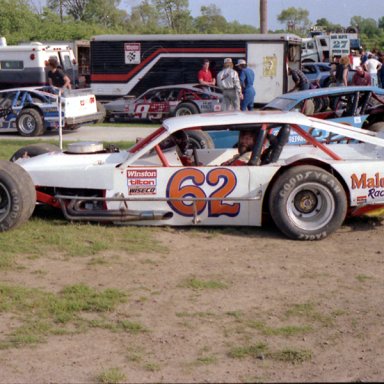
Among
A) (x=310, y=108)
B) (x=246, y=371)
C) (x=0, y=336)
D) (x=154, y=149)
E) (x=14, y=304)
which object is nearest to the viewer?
(x=246, y=371)

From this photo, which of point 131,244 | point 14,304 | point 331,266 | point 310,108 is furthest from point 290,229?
point 310,108

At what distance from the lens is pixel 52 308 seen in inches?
223

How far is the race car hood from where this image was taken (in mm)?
7867

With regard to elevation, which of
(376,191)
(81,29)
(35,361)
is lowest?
(35,361)

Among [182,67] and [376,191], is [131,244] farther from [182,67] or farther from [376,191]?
[182,67]

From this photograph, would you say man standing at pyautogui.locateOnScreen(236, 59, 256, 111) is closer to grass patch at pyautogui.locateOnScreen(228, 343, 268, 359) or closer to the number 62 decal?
the number 62 decal

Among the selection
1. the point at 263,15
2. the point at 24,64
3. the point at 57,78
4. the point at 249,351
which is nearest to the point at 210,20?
the point at 263,15

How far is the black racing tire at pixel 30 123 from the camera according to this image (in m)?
17.7

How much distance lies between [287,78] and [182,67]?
333cm

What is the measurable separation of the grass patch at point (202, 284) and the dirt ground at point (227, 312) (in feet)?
0.08

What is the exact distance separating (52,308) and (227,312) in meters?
1.31

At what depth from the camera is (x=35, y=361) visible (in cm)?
477

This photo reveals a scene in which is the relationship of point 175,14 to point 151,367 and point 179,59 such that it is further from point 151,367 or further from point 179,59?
point 151,367

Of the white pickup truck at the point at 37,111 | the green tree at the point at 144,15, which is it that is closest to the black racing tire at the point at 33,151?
the white pickup truck at the point at 37,111
